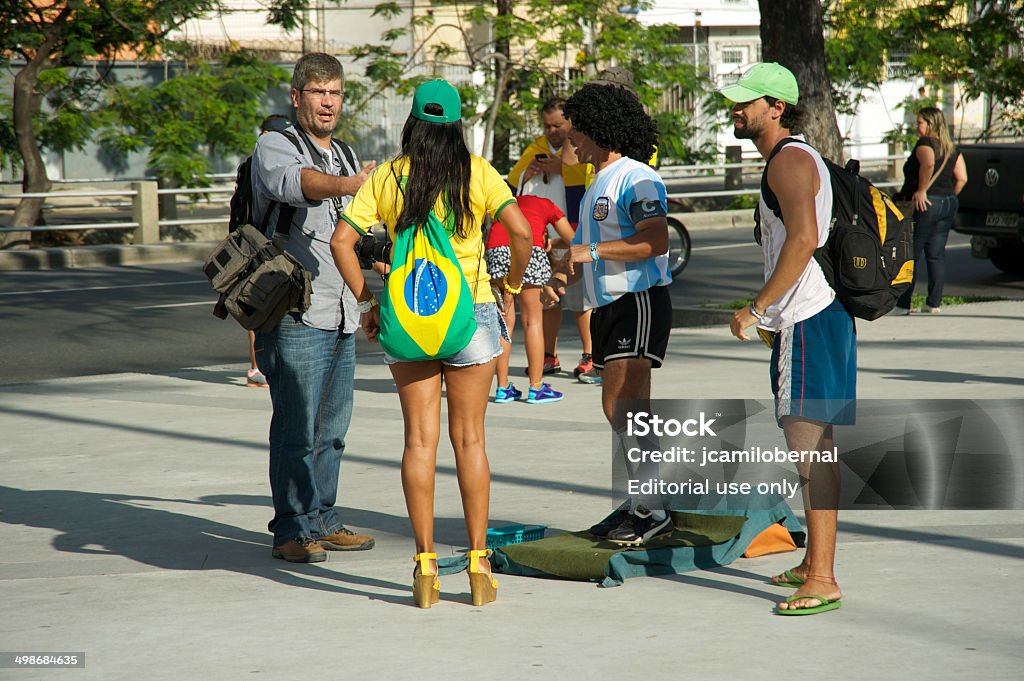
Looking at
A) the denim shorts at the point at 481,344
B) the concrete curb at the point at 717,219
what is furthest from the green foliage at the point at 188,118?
the denim shorts at the point at 481,344

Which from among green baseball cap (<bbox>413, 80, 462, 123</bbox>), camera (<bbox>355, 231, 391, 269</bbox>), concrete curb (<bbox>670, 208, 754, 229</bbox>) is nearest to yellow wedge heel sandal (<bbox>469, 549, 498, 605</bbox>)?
camera (<bbox>355, 231, 391, 269</bbox>)

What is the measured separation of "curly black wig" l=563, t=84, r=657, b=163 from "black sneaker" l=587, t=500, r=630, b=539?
149 cm

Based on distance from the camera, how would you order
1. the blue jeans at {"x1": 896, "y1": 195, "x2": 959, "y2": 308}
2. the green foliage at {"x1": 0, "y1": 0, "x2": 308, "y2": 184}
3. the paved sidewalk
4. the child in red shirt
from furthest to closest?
the green foliage at {"x1": 0, "y1": 0, "x2": 308, "y2": 184}
the blue jeans at {"x1": 896, "y1": 195, "x2": 959, "y2": 308}
the child in red shirt
the paved sidewalk

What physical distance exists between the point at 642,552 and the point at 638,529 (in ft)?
0.92

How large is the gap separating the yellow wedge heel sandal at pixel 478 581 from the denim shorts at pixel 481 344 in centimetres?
67

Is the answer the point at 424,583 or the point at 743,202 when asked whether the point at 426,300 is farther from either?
the point at 743,202

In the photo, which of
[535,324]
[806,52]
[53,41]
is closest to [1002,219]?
[806,52]

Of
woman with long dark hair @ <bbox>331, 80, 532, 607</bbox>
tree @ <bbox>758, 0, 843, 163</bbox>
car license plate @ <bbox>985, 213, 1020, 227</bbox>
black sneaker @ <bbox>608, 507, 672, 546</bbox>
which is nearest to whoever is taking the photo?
woman with long dark hair @ <bbox>331, 80, 532, 607</bbox>

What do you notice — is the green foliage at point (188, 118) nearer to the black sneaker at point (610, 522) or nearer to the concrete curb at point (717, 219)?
the concrete curb at point (717, 219)

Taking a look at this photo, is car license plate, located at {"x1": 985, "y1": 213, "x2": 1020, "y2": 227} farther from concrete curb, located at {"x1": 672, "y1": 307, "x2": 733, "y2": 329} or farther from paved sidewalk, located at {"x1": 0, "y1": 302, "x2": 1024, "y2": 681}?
paved sidewalk, located at {"x1": 0, "y1": 302, "x2": 1024, "y2": 681}

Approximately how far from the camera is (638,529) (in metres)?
5.34

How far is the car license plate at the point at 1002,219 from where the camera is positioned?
50.4ft

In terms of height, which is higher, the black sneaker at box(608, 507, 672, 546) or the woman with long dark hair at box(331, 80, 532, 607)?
the woman with long dark hair at box(331, 80, 532, 607)

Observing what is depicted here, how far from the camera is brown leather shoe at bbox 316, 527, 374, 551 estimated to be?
5.54m
